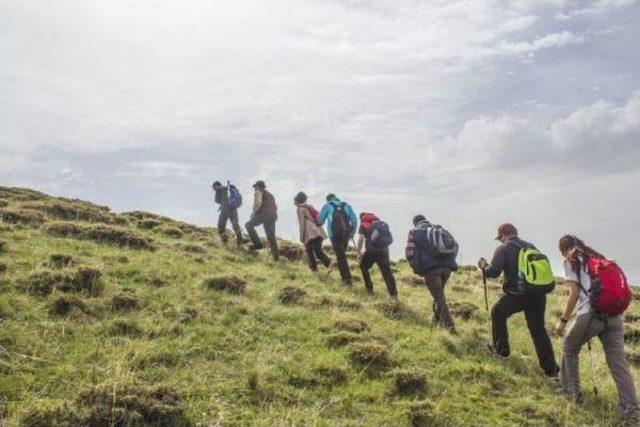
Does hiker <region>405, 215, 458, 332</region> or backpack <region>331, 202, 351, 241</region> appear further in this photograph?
backpack <region>331, 202, 351, 241</region>

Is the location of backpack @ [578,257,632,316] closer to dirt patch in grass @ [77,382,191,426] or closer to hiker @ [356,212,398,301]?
dirt patch in grass @ [77,382,191,426]

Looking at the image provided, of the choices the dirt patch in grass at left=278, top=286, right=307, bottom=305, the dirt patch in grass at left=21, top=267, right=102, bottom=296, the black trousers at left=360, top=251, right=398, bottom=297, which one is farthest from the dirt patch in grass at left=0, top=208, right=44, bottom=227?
the black trousers at left=360, top=251, right=398, bottom=297

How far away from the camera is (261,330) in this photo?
1152cm

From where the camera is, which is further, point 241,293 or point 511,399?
point 241,293

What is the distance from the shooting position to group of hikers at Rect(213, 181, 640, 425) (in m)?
9.22

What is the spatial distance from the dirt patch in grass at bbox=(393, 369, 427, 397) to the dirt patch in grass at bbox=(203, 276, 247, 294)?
5625 millimetres

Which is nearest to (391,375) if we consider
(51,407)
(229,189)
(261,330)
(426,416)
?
(426,416)

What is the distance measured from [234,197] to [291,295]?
9202 mm

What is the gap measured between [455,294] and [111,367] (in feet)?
43.7

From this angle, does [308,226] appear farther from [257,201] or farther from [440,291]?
[440,291]

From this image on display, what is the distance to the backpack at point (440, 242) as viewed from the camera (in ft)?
43.5

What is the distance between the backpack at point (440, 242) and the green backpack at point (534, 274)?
2527 mm

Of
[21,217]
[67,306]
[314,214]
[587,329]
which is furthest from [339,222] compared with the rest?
[21,217]

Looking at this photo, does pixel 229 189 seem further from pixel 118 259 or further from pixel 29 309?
pixel 29 309
